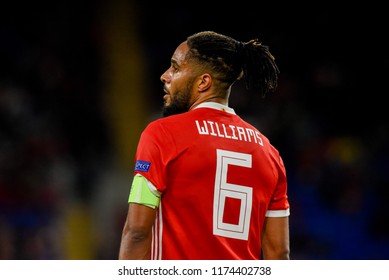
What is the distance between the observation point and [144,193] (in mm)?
2641

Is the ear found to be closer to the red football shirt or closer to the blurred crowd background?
the red football shirt

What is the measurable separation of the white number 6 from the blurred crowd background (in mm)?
4533

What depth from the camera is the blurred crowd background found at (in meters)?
7.39

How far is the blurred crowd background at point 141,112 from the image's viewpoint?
7395 mm

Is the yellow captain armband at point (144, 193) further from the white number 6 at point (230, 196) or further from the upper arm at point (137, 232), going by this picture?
the white number 6 at point (230, 196)

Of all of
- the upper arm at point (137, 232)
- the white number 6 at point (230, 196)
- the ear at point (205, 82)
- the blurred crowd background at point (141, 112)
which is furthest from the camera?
the blurred crowd background at point (141, 112)

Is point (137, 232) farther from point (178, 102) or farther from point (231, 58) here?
point (231, 58)

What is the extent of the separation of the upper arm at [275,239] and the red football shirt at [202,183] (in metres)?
0.14

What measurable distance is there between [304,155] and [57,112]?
2782 millimetres

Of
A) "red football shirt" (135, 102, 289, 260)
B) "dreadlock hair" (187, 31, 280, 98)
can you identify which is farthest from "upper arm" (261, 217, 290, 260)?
"dreadlock hair" (187, 31, 280, 98)

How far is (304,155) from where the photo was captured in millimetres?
7832

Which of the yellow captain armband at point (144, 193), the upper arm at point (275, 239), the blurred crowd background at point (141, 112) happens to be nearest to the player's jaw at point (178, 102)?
the yellow captain armband at point (144, 193)

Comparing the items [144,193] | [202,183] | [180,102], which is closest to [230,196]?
[202,183]
